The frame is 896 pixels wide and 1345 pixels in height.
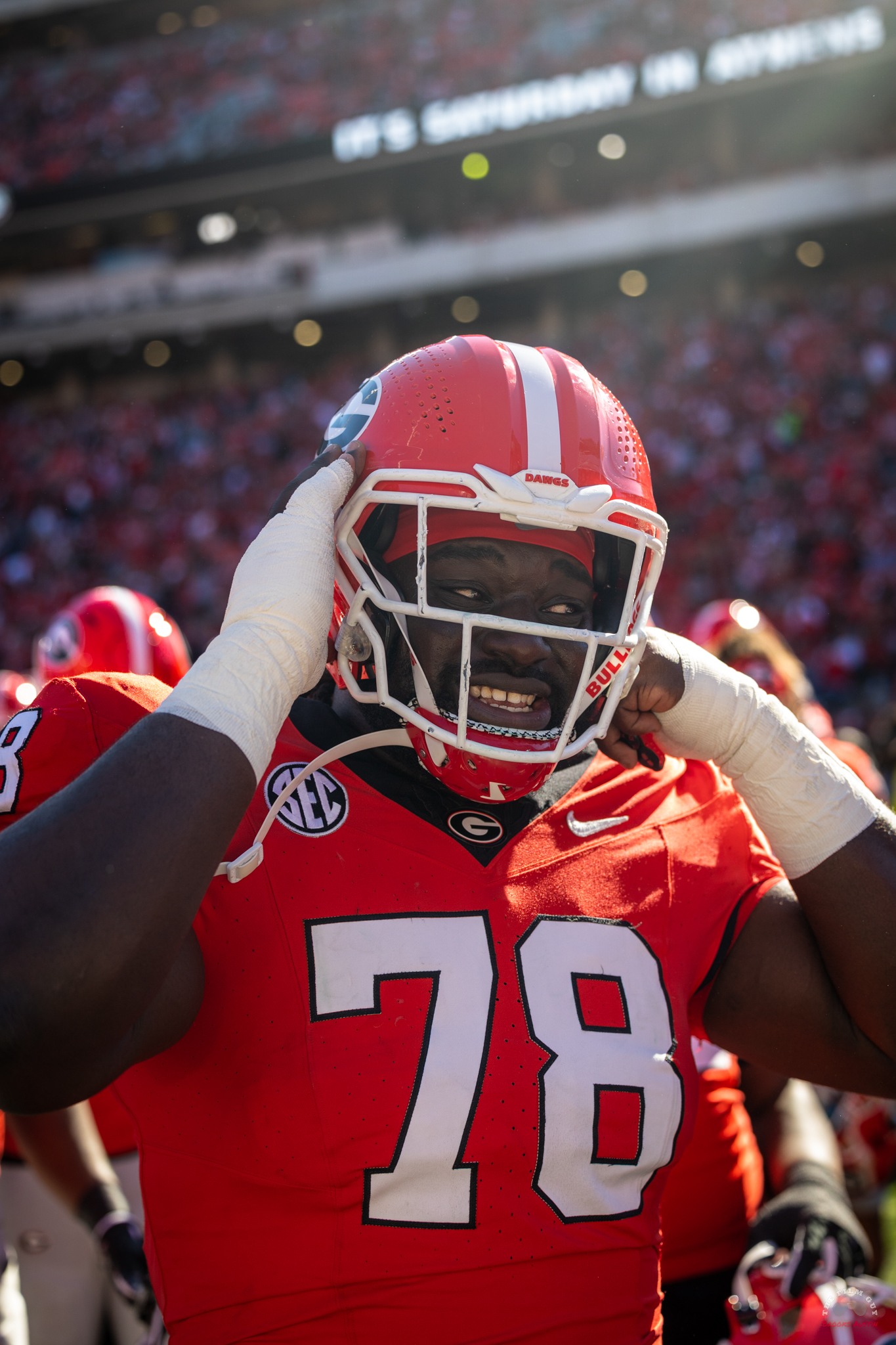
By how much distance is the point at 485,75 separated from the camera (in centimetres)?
2002

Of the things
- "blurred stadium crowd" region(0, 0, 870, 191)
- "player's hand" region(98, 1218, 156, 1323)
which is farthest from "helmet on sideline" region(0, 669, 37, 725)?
"blurred stadium crowd" region(0, 0, 870, 191)

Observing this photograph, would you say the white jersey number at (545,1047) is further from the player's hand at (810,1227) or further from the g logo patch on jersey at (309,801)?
the player's hand at (810,1227)

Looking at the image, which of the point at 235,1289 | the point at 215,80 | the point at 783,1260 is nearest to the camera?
the point at 235,1289

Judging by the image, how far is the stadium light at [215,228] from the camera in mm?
20956

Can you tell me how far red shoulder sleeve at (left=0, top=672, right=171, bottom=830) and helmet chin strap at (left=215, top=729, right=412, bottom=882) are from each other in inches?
8.1

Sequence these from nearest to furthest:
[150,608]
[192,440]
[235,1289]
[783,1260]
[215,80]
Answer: [235,1289] < [783,1260] < [150,608] < [192,440] < [215,80]

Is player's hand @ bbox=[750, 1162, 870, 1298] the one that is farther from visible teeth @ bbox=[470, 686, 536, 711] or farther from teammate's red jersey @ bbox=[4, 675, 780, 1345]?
visible teeth @ bbox=[470, 686, 536, 711]

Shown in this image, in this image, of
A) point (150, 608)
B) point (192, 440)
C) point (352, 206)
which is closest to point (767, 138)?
point (352, 206)

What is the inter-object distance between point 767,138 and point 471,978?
67.0 feet

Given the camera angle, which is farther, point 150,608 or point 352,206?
point 352,206

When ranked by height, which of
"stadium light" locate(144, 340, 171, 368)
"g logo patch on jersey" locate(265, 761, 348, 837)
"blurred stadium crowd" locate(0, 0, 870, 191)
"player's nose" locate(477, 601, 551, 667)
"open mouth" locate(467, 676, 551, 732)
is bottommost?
"g logo patch on jersey" locate(265, 761, 348, 837)

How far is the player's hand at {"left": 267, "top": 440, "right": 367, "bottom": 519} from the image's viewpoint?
59.7 inches

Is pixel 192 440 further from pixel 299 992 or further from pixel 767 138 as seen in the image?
pixel 299 992

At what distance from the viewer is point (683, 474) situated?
46.0 ft
